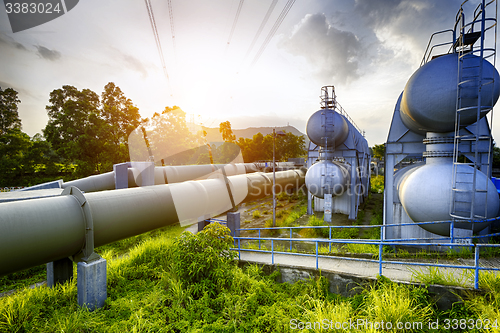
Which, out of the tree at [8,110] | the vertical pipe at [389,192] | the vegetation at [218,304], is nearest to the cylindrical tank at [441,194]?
the vertical pipe at [389,192]

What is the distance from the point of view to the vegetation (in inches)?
162

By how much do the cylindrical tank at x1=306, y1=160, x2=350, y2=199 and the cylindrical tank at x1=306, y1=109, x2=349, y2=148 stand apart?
1.54 metres

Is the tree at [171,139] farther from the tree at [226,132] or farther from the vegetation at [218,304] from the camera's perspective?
the vegetation at [218,304]

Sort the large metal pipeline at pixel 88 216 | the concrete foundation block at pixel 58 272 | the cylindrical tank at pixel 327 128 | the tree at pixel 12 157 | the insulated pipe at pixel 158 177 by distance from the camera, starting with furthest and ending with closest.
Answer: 1. the tree at pixel 12 157
2. the cylindrical tank at pixel 327 128
3. the insulated pipe at pixel 158 177
4. the concrete foundation block at pixel 58 272
5. the large metal pipeline at pixel 88 216

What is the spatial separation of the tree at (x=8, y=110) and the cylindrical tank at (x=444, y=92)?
4286 centimetres

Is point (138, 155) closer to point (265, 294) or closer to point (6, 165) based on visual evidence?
point (6, 165)

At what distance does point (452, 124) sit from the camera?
7.07m

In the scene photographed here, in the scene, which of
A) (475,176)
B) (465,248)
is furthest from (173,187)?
(465,248)

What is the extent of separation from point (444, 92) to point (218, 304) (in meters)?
9.06

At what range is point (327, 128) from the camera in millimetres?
14273

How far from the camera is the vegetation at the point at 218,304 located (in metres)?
4.11

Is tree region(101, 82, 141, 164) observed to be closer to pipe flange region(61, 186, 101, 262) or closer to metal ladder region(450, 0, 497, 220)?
pipe flange region(61, 186, 101, 262)

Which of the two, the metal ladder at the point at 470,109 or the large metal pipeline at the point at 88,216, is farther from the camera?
the metal ladder at the point at 470,109

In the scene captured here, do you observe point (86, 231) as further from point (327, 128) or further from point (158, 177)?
point (327, 128)
